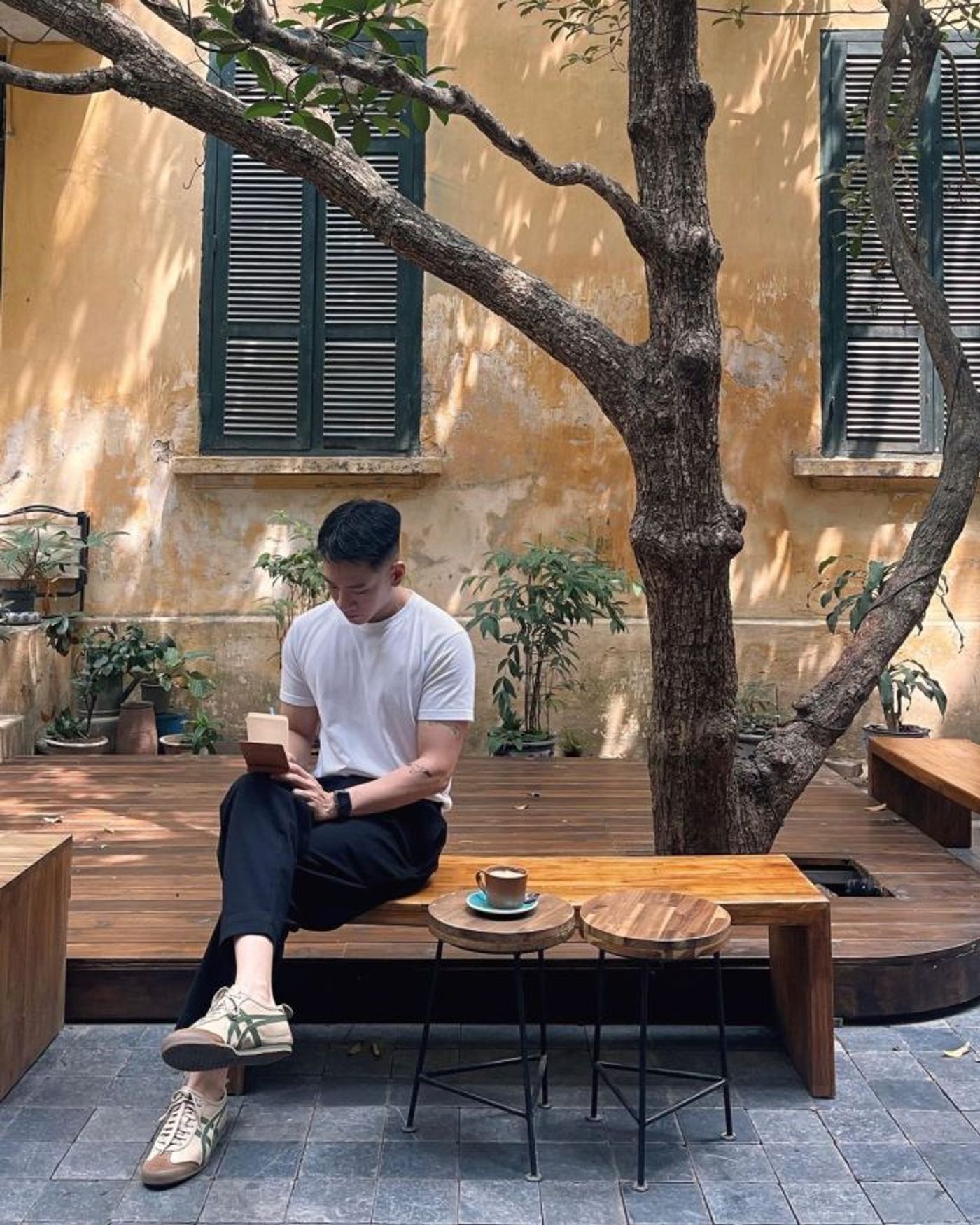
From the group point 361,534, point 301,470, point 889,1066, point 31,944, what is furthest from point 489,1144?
point 301,470

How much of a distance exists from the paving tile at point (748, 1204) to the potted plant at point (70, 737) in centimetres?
495

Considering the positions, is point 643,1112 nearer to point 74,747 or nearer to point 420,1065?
point 420,1065

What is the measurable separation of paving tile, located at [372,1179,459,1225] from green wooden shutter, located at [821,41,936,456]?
5.55 m

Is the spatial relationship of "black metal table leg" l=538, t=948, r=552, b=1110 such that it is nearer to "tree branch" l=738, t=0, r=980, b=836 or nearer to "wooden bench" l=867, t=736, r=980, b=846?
"tree branch" l=738, t=0, r=980, b=836

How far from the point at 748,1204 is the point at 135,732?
510cm

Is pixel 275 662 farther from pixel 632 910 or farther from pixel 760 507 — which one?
pixel 632 910

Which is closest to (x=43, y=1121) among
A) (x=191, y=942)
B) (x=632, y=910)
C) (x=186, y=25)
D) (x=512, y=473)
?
(x=191, y=942)

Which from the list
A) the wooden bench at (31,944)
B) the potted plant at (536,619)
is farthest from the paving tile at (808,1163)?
the potted plant at (536,619)

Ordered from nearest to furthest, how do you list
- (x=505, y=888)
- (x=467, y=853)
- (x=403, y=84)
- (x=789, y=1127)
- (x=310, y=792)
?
(x=505, y=888)
(x=789, y=1127)
(x=310, y=792)
(x=403, y=84)
(x=467, y=853)

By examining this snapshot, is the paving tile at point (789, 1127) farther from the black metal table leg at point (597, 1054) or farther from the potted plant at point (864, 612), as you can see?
the potted plant at point (864, 612)

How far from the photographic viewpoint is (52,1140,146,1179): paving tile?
8.21 ft

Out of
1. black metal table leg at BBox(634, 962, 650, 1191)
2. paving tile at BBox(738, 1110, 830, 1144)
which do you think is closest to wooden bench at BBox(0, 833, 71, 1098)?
black metal table leg at BBox(634, 962, 650, 1191)

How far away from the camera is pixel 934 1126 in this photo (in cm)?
274

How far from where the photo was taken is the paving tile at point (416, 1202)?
2354 millimetres
